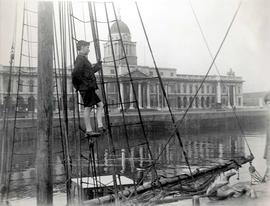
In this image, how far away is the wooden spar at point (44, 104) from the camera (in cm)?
364

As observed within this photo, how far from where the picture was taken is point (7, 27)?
15.2 ft

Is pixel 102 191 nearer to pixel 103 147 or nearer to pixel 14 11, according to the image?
pixel 14 11

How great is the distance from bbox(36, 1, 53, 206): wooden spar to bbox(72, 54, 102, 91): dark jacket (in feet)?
1.61

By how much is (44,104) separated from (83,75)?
0.67 m

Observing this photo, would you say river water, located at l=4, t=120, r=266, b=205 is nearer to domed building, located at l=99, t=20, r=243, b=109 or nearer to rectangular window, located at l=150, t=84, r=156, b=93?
domed building, located at l=99, t=20, r=243, b=109

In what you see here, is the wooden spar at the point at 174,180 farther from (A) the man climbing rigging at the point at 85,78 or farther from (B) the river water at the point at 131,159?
(B) the river water at the point at 131,159

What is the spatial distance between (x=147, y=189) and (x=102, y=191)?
0.70 metres

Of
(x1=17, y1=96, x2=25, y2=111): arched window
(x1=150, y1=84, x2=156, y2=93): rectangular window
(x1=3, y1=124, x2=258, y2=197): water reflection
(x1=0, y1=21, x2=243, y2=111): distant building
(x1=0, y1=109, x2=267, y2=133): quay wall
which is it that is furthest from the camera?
(x1=150, y1=84, x2=156, y2=93): rectangular window

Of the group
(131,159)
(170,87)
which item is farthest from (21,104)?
(131,159)

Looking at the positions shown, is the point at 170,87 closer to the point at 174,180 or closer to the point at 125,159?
the point at 125,159

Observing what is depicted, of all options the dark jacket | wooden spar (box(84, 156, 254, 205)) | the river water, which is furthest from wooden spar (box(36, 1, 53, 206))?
the river water

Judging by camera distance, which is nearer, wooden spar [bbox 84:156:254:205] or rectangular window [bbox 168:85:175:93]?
wooden spar [bbox 84:156:254:205]

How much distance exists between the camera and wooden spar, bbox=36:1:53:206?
364 cm

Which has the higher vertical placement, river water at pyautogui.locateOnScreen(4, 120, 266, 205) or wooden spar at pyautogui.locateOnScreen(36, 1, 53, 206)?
wooden spar at pyautogui.locateOnScreen(36, 1, 53, 206)
